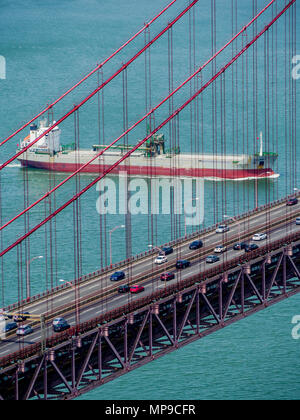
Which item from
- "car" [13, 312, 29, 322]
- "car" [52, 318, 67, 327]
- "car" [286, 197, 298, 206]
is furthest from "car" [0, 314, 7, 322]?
"car" [286, 197, 298, 206]

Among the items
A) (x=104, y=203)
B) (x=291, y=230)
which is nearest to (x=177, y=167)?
(x=104, y=203)

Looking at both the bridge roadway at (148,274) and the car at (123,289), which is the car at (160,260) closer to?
the bridge roadway at (148,274)

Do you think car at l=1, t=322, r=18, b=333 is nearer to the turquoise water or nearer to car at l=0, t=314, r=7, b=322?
car at l=0, t=314, r=7, b=322

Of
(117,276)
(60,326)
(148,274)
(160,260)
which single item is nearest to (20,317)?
(60,326)

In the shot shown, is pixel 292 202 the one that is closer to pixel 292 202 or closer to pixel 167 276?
pixel 292 202

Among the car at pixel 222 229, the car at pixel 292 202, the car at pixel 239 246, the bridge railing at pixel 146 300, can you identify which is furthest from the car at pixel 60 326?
the car at pixel 292 202

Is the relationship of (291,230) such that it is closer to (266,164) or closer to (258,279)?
(258,279)
